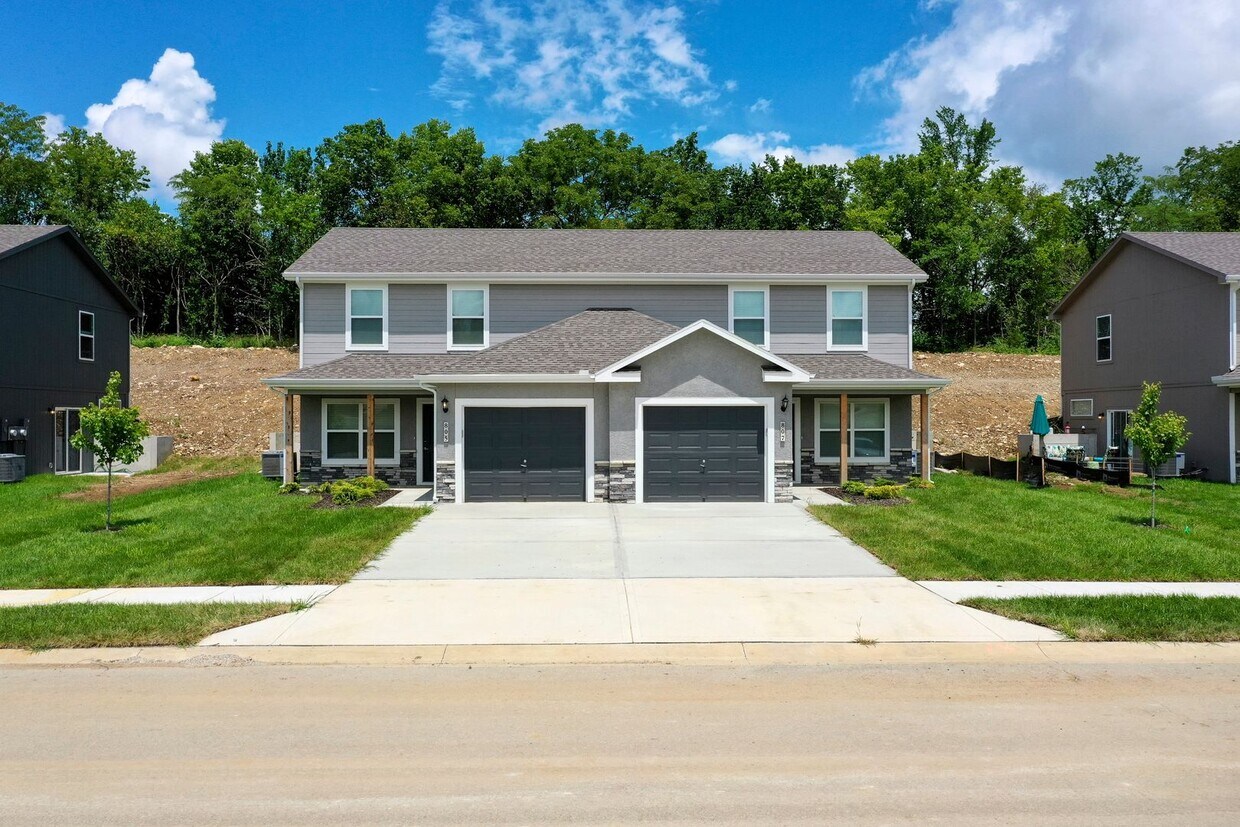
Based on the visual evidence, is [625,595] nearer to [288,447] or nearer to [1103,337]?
[288,447]

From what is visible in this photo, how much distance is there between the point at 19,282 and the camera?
23.3 m

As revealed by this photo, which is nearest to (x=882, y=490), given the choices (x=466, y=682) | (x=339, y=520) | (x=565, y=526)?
(x=565, y=526)

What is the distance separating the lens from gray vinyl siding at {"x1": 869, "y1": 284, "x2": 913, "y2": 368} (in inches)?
879

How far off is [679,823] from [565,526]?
1030 cm

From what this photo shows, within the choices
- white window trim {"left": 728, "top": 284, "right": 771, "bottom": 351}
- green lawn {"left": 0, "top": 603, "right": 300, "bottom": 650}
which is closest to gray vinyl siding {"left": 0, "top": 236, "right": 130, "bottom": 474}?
green lawn {"left": 0, "top": 603, "right": 300, "bottom": 650}

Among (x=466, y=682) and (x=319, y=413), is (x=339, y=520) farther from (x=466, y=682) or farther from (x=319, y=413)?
(x=466, y=682)

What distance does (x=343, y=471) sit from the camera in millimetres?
20969

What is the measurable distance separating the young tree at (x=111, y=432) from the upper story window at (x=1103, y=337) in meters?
27.9

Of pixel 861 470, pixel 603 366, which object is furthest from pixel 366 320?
pixel 861 470

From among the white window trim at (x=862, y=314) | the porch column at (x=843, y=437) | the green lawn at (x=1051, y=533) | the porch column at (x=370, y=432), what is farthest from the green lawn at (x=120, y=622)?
the white window trim at (x=862, y=314)

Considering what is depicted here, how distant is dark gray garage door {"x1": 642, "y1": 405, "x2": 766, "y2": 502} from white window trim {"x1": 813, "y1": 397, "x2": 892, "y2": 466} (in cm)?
394

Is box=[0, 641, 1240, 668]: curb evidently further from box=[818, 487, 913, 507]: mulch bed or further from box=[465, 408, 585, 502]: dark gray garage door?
box=[465, 408, 585, 502]: dark gray garage door

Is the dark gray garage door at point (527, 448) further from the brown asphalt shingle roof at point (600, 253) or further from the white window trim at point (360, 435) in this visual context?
the brown asphalt shingle roof at point (600, 253)

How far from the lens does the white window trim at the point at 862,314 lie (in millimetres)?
22188
